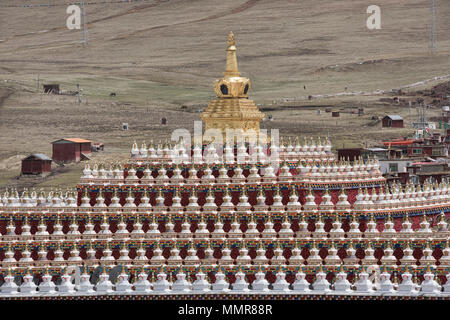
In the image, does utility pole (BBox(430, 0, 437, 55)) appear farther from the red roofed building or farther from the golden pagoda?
the golden pagoda

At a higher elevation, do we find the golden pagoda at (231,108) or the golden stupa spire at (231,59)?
the golden stupa spire at (231,59)

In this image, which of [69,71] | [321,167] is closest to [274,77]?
[69,71]

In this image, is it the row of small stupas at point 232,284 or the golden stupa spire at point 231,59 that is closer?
the row of small stupas at point 232,284

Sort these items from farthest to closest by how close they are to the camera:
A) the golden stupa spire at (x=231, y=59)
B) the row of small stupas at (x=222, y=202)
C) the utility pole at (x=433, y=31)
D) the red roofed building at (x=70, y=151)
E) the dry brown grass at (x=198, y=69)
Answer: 1. the utility pole at (x=433, y=31)
2. the dry brown grass at (x=198, y=69)
3. the red roofed building at (x=70, y=151)
4. the golden stupa spire at (x=231, y=59)
5. the row of small stupas at (x=222, y=202)

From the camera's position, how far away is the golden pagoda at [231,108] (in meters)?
34.7

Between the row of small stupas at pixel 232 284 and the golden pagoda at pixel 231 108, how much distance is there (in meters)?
4.82

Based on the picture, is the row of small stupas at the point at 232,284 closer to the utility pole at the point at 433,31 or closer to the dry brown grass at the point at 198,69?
the dry brown grass at the point at 198,69

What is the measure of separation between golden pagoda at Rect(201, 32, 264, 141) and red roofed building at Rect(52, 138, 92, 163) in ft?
182

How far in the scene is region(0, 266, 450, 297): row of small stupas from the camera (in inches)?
1190

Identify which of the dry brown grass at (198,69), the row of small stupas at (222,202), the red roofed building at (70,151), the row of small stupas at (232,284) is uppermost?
the dry brown grass at (198,69)

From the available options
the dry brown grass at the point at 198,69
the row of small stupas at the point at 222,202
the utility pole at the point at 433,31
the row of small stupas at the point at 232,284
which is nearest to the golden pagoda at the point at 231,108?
the row of small stupas at the point at 222,202

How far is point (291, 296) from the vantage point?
99.9 feet

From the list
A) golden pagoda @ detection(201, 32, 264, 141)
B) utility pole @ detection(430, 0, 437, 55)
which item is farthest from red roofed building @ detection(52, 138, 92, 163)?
utility pole @ detection(430, 0, 437, 55)

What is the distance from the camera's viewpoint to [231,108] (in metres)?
34.9
